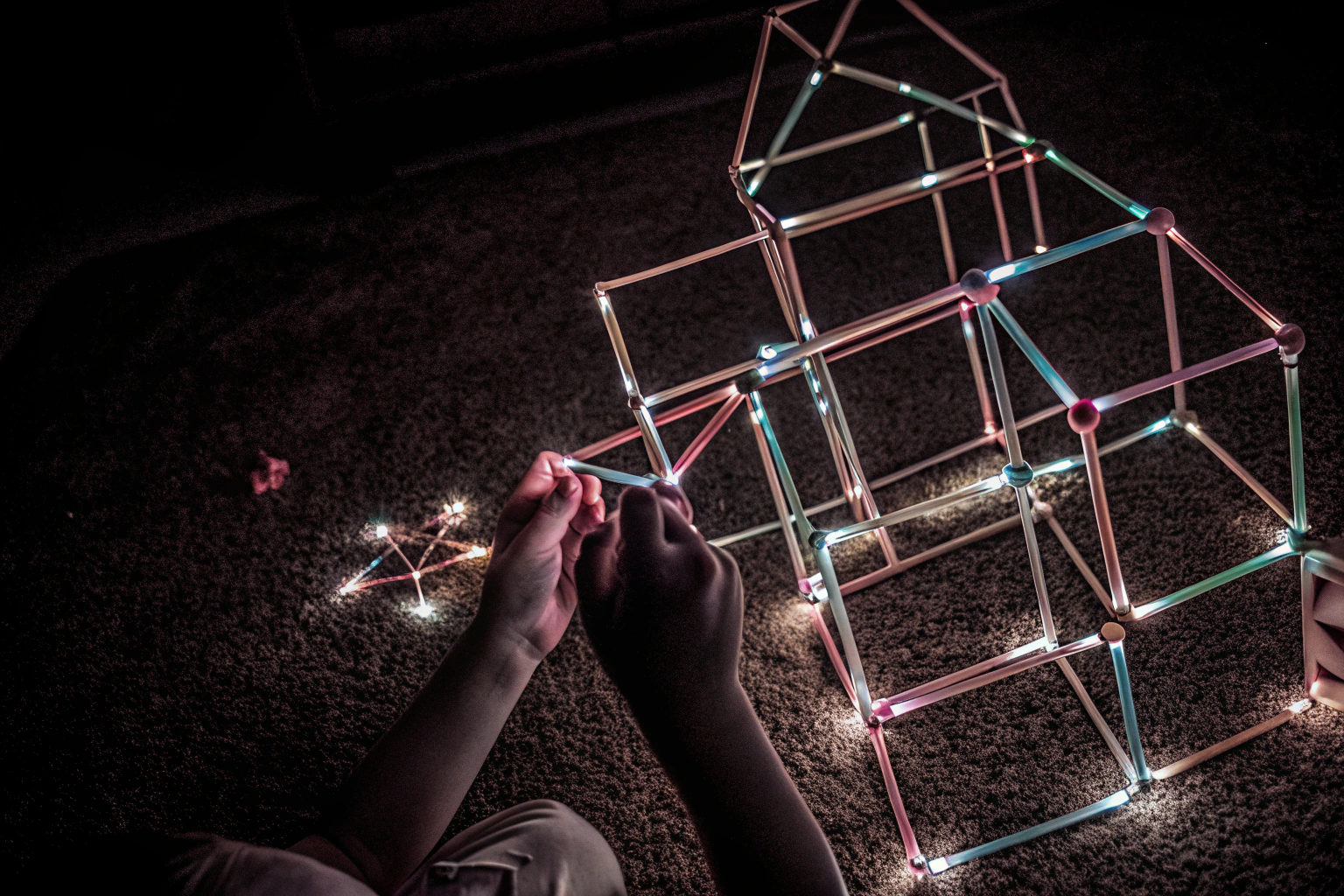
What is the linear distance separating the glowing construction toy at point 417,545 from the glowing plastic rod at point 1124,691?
0.74 metres

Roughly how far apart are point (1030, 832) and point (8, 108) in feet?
6.49

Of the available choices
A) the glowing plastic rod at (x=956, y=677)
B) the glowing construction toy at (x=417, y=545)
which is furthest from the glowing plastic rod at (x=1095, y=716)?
Result: the glowing construction toy at (x=417, y=545)

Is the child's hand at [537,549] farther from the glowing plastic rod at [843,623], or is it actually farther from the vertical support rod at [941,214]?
the vertical support rod at [941,214]

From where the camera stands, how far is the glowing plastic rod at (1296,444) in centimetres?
58

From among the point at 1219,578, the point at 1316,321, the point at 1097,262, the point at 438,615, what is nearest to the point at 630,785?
the point at 438,615

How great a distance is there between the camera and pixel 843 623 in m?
0.57

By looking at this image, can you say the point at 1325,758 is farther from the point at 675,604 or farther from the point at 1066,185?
the point at 1066,185

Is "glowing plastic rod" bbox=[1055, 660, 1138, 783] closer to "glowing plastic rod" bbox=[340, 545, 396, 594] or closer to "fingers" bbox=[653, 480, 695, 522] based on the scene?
"fingers" bbox=[653, 480, 695, 522]

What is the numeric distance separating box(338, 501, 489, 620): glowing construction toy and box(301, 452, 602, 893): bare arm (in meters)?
0.24

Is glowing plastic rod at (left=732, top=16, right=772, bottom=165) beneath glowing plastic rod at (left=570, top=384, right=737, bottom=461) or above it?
above

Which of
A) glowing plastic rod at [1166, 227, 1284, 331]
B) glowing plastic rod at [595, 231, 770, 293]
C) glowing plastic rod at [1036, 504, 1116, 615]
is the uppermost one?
glowing plastic rod at [595, 231, 770, 293]

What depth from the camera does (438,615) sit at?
39.6 inches

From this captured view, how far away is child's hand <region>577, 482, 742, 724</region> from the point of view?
0.64m

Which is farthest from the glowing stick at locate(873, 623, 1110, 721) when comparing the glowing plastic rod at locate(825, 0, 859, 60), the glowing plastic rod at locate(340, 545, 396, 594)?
the glowing plastic rod at locate(340, 545, 396, 594)
